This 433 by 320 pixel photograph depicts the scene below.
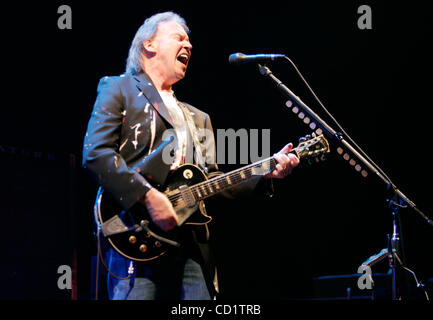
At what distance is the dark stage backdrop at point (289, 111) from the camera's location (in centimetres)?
432

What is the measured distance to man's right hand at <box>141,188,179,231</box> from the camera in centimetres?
204

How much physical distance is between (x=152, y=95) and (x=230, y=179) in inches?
24.7

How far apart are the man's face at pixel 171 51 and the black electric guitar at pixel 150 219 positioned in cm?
66

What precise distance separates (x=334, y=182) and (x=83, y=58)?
119 inches

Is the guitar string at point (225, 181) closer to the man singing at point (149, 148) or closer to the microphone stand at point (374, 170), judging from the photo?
the man singing at point (149, 148)

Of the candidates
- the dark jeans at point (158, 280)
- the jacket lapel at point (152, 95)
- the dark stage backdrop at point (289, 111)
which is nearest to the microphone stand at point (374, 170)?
the jacket lapel at point (152, 95)

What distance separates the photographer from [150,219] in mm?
2127

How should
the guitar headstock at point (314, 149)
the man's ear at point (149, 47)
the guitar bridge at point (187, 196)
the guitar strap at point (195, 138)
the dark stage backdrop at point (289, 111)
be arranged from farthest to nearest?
the dark stage backdrop at point (289, 111) → the man's ear at point (149, 47) → the guitar headstock at point (314, 149) → the guitar strap at point (195, 138) → the guitar bridge at point (187, 196)

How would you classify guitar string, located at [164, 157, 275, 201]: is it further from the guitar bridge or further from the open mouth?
the open mouth

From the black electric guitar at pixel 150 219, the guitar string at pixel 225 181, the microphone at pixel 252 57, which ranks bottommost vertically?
the black electric guitar at pixel 150 219

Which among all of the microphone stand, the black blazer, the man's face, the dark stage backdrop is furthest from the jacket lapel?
the dark stage backdrop

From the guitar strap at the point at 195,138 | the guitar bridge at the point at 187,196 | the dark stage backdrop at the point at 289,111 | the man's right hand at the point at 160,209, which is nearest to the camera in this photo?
the man's right hand at the point at 160,209

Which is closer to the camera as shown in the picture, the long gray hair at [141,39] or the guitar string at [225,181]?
the guitar string at [225,181]

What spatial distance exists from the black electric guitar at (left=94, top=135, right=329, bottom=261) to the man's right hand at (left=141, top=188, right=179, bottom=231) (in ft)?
0.23
